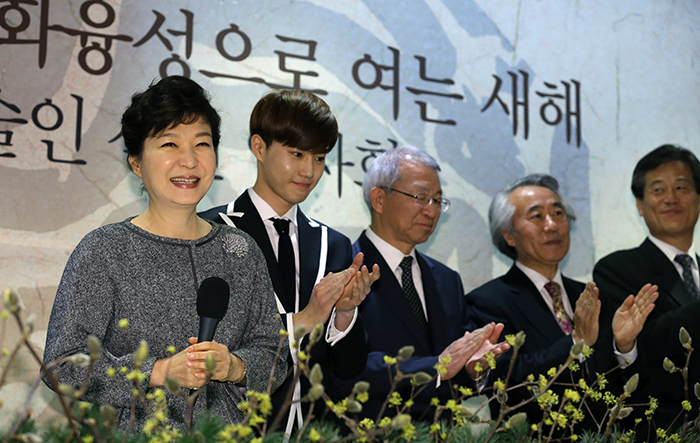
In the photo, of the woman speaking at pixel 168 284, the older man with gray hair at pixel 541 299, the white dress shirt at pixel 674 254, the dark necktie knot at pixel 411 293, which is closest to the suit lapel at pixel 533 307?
the older man with gray hair at pixel 541 299

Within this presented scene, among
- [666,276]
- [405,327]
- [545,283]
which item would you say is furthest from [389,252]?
[666,276]

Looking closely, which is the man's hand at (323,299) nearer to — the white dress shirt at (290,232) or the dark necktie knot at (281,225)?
the white dress shirt at (290,232)

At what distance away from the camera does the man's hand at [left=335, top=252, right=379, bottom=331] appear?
2.15 meters

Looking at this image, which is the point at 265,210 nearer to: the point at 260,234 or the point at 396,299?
the point at 260,234

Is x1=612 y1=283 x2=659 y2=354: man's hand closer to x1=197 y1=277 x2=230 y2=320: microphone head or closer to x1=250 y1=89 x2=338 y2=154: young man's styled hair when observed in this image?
x1=250 y1=89 x2=338 y2=154: young man's styled hair

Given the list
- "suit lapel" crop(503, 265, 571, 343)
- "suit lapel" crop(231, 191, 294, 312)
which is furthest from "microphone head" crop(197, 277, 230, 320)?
"suit lapel" crop(503, 265, 571, 343)

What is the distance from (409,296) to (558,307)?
77cm

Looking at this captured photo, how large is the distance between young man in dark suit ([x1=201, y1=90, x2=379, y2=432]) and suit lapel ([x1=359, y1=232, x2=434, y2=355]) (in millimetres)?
283

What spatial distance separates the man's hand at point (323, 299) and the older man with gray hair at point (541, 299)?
36.9 inches

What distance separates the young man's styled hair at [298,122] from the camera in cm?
232

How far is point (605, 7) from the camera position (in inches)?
160

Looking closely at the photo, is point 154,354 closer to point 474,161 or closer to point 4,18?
point 4,18

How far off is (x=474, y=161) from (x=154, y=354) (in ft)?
7.94

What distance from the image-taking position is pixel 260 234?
2299 mm
